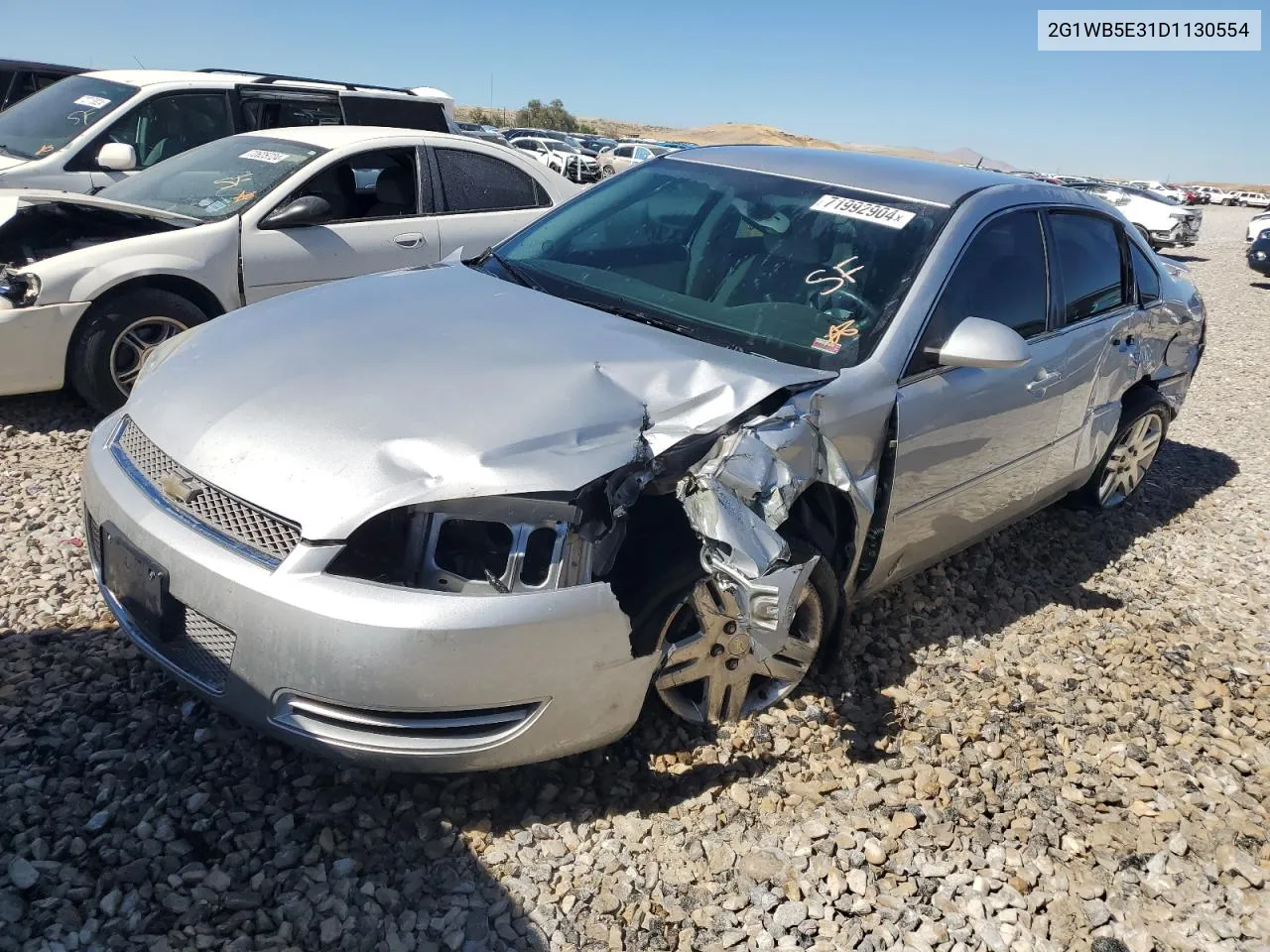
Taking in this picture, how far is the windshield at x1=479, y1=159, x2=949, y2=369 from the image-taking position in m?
3.08

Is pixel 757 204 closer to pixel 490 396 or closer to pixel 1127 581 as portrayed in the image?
pixel 490 396

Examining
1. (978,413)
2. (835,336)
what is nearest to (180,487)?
(835,336)

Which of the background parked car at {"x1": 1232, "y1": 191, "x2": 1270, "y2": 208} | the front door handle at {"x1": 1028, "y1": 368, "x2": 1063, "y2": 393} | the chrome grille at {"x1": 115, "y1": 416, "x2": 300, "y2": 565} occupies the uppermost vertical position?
the front door handle at {"x1": 1028, "y1": 368, "x2": 1063, "y2": 393}

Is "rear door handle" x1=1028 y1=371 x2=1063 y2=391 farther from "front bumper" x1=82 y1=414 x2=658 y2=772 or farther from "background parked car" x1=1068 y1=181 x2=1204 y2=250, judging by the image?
"background parked car" x1=1068 y1=181 x2=1204 y2=250

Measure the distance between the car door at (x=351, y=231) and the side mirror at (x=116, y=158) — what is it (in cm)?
176

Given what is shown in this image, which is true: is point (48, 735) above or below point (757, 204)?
below

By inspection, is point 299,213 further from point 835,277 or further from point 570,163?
point 570,163

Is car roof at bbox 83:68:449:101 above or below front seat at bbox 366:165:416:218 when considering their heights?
above

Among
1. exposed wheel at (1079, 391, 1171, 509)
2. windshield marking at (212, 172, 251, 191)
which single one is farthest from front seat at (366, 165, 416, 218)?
exposed wheel at (1079, 391, 1171, 509)

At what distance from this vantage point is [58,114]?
22.2ft

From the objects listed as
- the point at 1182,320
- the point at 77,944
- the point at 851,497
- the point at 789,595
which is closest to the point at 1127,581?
the point at 1182,320

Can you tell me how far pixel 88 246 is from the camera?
473cm

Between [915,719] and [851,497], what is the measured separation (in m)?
0.88

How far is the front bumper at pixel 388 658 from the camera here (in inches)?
83.9
